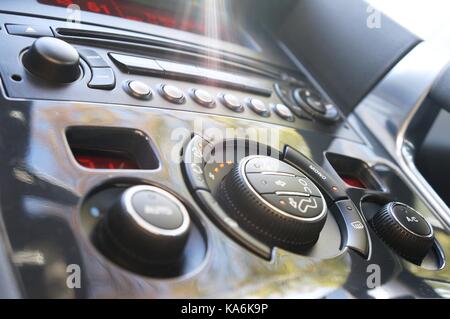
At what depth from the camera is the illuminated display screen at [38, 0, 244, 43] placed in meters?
0.75

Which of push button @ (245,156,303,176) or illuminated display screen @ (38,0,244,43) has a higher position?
illuminated display screen @ (38,0,244,43)

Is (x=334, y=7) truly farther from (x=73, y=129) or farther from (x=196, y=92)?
(x=73, y=129)

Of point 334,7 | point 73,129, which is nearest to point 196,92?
point 73,129

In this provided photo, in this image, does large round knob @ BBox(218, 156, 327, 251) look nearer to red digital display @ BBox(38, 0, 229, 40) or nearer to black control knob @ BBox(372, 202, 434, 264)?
black control knob @ BBox(372, 202, 434, 264)

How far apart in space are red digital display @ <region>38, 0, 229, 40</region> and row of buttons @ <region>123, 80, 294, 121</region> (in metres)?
0.22

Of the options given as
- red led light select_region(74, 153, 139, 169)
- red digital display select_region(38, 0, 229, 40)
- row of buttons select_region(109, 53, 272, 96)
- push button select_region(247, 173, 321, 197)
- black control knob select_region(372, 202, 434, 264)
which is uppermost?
red digital display select_region(38, 0, 229, 40)

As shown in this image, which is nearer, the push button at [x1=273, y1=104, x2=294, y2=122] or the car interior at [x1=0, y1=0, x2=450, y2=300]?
the car interior at [x1=0, y1=0, x2=450, y2=300]

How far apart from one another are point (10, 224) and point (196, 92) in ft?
1.09

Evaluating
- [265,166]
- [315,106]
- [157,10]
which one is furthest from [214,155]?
[157,10]

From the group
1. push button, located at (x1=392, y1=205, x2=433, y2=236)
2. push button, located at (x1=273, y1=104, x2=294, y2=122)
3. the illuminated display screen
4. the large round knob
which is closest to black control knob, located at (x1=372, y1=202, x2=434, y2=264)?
push button, located at (x1=392, y1=205, x2=433, y2=236)

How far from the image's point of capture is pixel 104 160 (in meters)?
0.51

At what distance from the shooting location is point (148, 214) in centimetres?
38

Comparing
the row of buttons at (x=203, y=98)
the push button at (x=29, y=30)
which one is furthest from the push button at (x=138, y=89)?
the push button at (x=29, y=30)

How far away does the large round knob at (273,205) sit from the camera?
0.45 m
